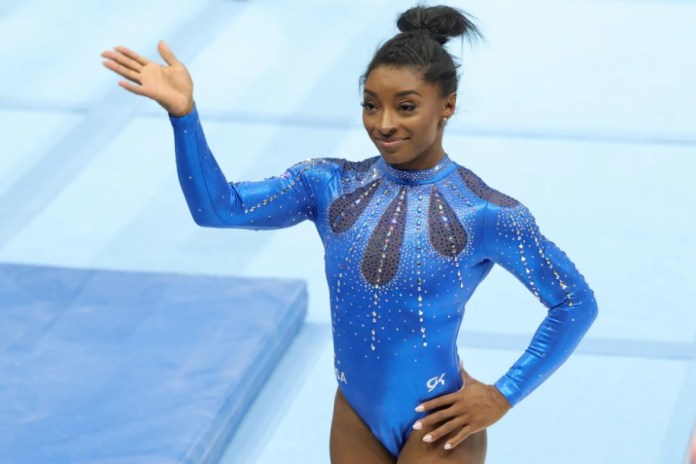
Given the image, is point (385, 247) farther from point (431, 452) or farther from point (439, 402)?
point (431, 452)

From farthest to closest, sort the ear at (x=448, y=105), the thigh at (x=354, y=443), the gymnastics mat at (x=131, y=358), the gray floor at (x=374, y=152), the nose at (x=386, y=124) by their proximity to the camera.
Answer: the gray floor at (x=374, y=152)
the gymnastics mat at (x=131, y=358)
the thigh at (x=354, y=443)
the ear at (x=448, y=105)
the nose at (x=386, y=124)

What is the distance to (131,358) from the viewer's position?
14.9ft

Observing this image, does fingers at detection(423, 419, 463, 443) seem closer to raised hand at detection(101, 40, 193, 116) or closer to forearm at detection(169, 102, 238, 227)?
forearm at detection(169, 102, 238, 227)

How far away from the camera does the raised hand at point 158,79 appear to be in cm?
278

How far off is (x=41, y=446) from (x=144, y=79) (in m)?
1.55

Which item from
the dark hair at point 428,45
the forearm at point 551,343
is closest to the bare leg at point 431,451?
the forearm at point 551,343

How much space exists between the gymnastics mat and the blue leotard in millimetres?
1203

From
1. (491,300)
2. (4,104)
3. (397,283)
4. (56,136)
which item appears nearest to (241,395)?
(491,300)

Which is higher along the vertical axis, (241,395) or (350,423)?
(350,423)

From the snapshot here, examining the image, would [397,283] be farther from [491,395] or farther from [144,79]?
[144,79]

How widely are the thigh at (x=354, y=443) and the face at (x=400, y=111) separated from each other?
1.92 ft

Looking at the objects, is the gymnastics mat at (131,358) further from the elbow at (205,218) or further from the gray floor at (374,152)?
the elbow at (205,218)

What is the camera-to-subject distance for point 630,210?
6086mm

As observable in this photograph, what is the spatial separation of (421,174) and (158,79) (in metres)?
0.58
